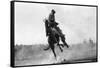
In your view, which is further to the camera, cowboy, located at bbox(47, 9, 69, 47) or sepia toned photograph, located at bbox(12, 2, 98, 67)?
cowboy, located at bbox(47, 9, 69, 47)

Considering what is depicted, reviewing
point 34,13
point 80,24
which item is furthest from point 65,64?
point 34,13

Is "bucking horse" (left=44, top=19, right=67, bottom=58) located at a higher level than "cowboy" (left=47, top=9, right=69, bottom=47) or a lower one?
lower

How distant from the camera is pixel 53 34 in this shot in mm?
2219

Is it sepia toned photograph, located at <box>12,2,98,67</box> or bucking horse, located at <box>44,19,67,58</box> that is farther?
bucking horse, located at <box>44,19,67,58</box>

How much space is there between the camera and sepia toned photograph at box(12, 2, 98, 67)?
207 centimetres

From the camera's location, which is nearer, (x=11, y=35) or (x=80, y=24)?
(x=11, y=35)

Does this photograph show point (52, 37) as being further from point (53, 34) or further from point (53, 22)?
point (53, 22)

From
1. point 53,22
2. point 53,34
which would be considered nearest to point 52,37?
point 53,34

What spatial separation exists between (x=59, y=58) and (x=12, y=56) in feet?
1.57

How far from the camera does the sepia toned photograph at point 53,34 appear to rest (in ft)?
6.79

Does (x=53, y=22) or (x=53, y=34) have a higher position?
(x=53, y=22)

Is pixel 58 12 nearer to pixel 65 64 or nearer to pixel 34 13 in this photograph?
pixel 34 13

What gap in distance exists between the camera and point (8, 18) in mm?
2027

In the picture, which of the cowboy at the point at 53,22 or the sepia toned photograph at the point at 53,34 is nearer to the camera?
the sepia toned photograph at the point at 53,34
